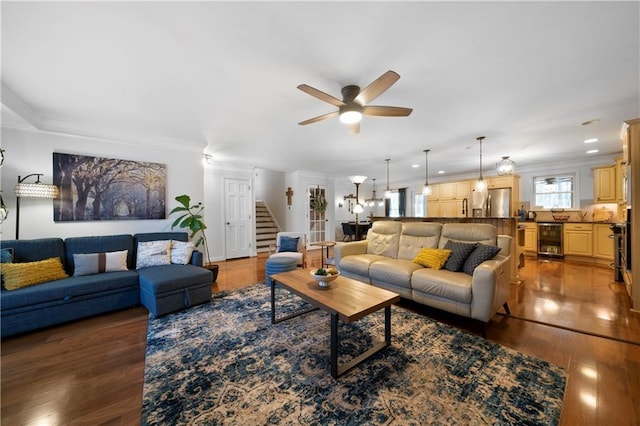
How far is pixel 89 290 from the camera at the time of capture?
2.65m

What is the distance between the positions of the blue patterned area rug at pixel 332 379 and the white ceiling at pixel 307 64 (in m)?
2.44

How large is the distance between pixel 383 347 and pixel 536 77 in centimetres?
283

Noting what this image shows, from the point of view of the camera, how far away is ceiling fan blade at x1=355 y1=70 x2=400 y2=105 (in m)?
1.69

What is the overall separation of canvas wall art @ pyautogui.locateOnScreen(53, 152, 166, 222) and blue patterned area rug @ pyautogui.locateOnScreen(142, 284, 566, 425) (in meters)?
2.10

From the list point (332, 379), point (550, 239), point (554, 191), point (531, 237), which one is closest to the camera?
point (332, 379)

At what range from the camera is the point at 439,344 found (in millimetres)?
2146

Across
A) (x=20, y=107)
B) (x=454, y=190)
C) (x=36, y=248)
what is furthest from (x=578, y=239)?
(x=20, y=107)

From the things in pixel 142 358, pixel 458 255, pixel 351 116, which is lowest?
pixel 142 358

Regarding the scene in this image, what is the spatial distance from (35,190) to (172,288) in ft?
6.63

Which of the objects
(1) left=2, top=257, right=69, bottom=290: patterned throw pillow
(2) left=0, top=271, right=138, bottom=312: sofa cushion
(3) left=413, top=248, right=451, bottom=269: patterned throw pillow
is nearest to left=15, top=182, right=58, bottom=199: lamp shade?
(1) left=2, top=257, right=69, bottom=290: patterned throw pillow

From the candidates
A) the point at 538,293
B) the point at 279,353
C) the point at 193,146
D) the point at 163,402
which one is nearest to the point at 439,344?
the point at 279,353

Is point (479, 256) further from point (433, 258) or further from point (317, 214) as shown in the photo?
point (317, 214)

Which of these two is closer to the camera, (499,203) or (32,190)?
(32,190)

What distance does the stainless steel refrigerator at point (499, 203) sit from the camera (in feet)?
20.3
